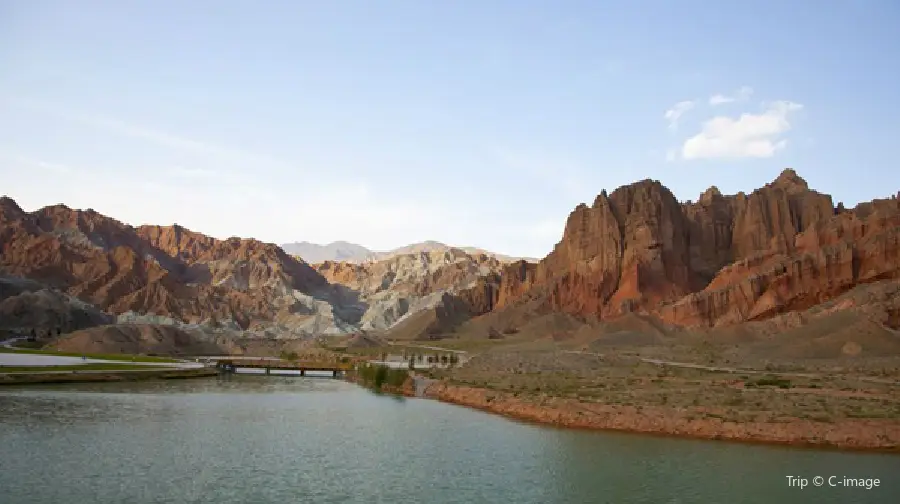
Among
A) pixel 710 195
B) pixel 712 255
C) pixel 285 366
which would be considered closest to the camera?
pixel 285 366

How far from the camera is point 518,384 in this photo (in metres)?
62.2

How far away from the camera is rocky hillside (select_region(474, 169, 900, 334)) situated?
114m

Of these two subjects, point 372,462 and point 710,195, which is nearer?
point 372,462

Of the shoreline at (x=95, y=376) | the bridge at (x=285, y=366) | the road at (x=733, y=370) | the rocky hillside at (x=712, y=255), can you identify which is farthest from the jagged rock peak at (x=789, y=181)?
the shoreline at (x=95, y=376)

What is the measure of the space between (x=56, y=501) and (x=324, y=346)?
129 metres

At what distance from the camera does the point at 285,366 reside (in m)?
99.2

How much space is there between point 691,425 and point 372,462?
1873 cm

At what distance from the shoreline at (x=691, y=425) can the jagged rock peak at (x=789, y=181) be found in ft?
440

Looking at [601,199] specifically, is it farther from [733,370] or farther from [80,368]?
[80,368]

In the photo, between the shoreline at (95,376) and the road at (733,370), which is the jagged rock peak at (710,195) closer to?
the road at (733,370)

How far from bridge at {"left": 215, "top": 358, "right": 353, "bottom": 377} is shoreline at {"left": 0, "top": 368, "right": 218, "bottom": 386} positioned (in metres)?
11.7

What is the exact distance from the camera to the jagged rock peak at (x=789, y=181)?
165 meters

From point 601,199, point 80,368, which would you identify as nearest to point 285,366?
point 80,368

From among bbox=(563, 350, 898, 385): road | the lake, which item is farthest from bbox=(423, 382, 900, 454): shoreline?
bbox=(563, 350, 898, 385): road
